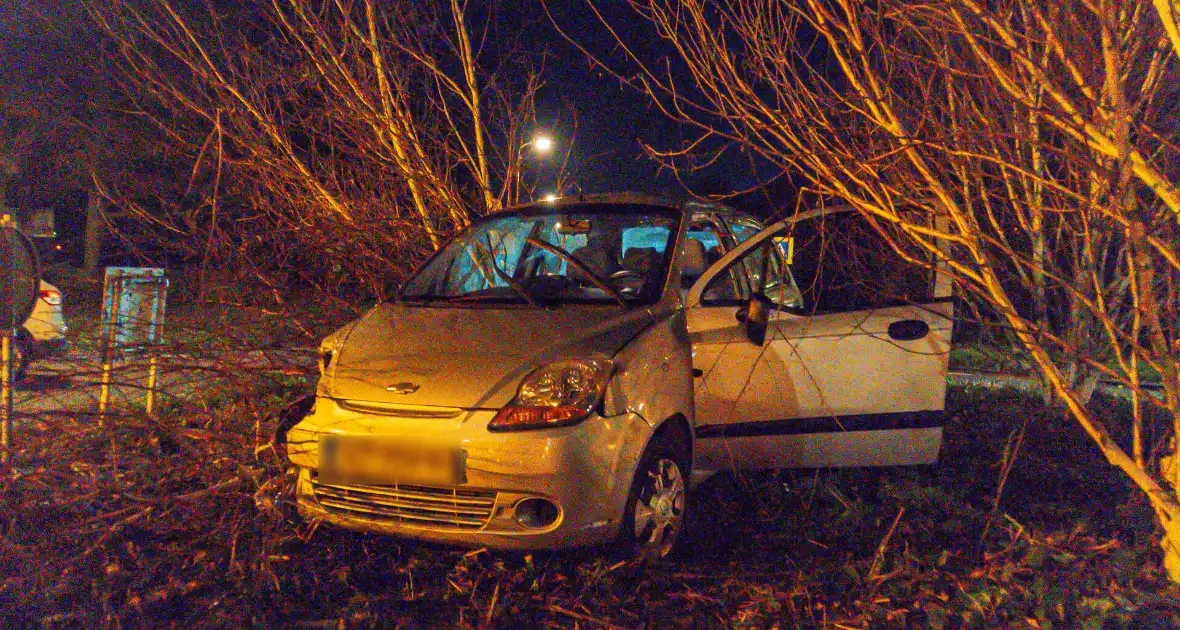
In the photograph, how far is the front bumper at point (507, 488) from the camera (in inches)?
129

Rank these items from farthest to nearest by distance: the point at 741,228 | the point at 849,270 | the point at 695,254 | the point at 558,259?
the point at 741,228
the point at 558,259
the point at 849,270
the point at 695,254

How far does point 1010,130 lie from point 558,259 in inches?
95.2

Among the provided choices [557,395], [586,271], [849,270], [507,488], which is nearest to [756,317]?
[586,271]

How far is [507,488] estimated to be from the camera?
3.28m

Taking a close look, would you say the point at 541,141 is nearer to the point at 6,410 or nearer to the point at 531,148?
the point at 531,148

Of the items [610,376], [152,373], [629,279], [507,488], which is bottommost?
[507,488]

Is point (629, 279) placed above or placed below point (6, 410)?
→ above

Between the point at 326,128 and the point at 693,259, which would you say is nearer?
the point at 693,259

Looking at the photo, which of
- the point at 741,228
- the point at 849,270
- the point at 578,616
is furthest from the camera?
the point at 741,228

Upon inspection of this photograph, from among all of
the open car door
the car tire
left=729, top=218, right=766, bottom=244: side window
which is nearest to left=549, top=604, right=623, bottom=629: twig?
the car tire

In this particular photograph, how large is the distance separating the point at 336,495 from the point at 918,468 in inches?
137

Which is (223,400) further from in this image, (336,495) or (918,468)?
(918,468)

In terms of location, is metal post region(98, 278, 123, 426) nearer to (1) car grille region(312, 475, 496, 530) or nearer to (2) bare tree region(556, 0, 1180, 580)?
(1) car grille region(312, 475, 496, 530)

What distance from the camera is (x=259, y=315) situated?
16.2 ft
